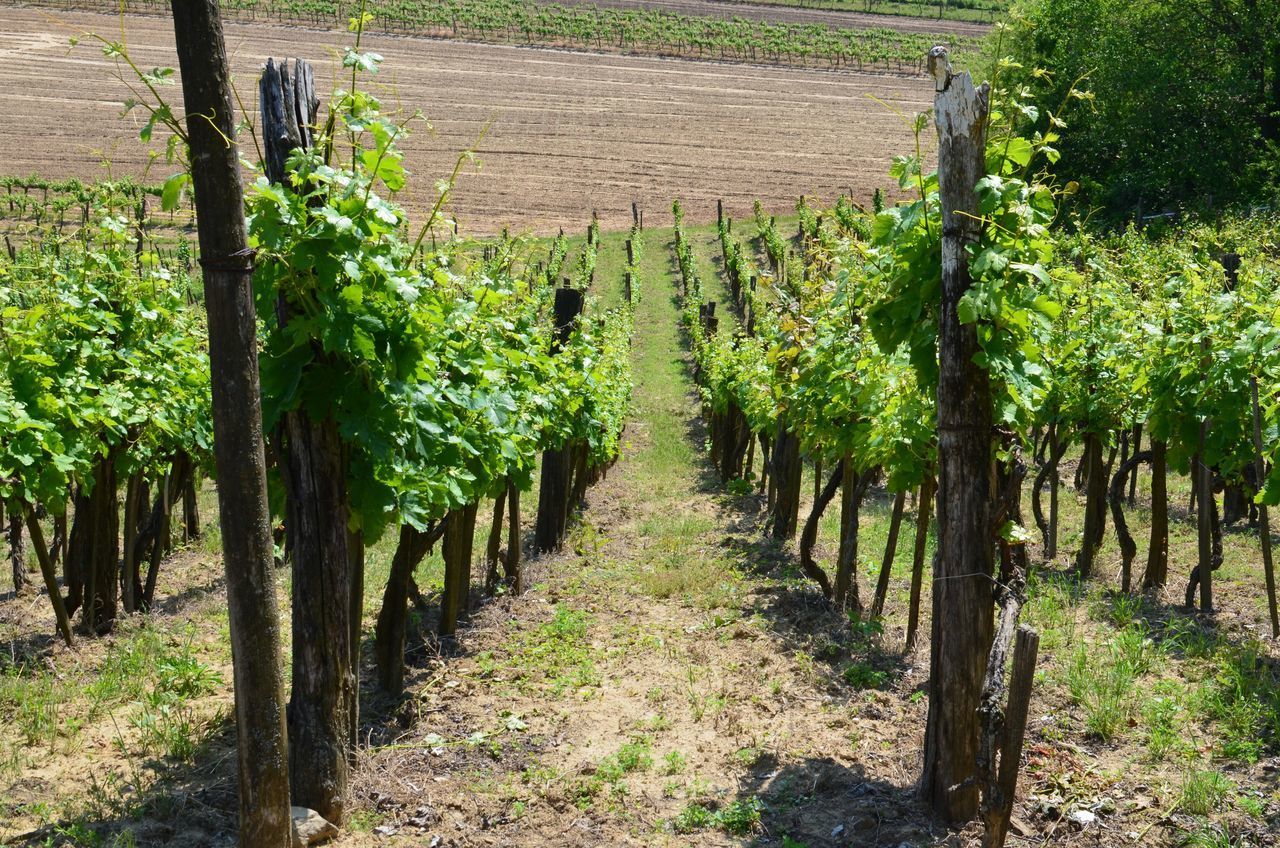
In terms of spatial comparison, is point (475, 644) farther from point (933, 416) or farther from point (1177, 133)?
point (1177, 133)

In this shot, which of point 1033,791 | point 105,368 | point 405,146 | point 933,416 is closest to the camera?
point 1033,791

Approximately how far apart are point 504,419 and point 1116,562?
19.4ft

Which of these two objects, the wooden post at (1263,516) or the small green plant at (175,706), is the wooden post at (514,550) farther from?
the wooden post at (1263,516)

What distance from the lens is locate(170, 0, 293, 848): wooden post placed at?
3385 millimetres

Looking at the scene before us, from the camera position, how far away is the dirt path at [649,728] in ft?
15.4

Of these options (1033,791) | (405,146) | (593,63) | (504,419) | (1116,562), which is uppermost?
Answer: (593,63)

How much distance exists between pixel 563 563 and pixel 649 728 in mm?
4082

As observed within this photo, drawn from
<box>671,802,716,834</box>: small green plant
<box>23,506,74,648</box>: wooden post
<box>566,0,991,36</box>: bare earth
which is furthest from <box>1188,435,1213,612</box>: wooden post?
<box>566,0,991,36</box>: bare earth

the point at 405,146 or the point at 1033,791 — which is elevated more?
the point at 405,146

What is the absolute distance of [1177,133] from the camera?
29281mm

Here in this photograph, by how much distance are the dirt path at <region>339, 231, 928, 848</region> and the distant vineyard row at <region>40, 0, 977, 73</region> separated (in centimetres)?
6351

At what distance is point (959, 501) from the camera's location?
443 cm

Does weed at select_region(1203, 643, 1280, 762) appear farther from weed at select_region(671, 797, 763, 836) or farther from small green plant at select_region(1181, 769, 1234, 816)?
weed at select_region(671, 797, 763, 836)

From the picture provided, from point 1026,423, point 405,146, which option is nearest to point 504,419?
point 1026,423
